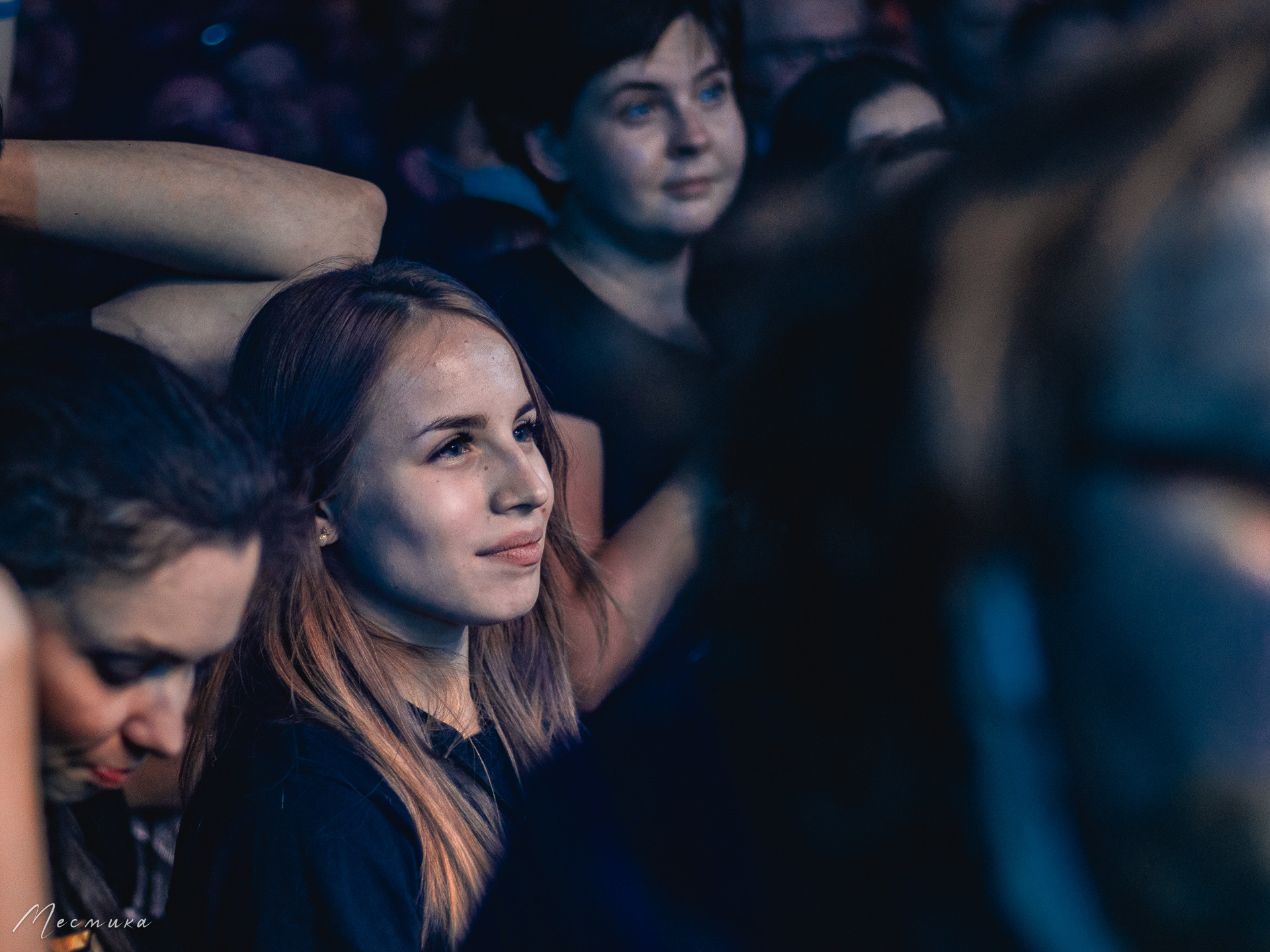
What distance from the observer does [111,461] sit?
590mm

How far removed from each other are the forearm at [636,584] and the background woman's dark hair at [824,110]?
1.16 feet

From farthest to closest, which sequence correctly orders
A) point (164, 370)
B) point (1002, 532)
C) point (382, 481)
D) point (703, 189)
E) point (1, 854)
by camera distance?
point (703, 189), point (1002, 532), point (382, 481), point (164, 370), point (1, 854)

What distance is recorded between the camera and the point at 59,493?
1.90 ft

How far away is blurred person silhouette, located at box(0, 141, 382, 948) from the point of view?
22.9 inches

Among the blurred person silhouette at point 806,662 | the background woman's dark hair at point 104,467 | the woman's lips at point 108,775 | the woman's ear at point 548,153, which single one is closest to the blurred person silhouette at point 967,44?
the blurred person silhouette at point 806,662

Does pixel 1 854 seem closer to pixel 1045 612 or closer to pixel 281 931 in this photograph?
pixel 281 931

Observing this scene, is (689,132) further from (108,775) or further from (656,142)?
(108,775)

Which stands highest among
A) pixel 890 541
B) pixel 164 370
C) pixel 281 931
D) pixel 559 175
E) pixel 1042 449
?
pixel 559 175

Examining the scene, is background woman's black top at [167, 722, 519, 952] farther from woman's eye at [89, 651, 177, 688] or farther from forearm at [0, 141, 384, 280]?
forearm at [0, 141, 384, 280]

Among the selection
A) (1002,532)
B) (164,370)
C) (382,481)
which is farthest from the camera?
(1002,532)

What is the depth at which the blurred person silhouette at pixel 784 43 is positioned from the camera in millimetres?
1049

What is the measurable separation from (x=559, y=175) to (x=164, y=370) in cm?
47

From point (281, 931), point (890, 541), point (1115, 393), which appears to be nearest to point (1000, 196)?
point (1115, 393)

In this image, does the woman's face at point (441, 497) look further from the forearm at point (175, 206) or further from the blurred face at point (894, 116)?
the blurred face at point (894, 116)
